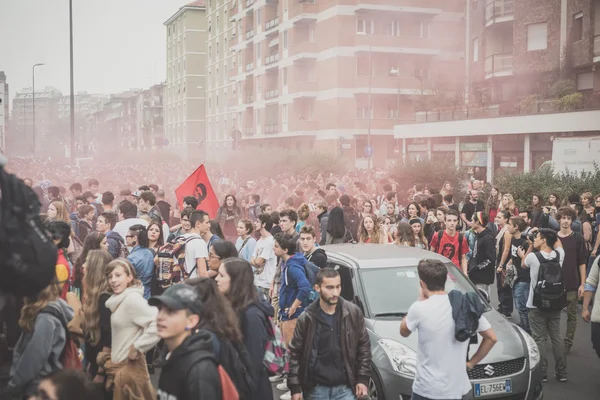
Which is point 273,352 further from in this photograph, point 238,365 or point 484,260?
point 484,260

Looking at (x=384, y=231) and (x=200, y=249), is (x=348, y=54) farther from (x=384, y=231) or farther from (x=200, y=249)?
(x=200, y=249)

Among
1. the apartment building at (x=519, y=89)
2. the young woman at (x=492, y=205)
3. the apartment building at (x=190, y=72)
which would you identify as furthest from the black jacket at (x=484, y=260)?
the apartment building at (x=190, y=72)

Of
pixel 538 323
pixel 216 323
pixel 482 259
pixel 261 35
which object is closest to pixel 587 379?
pixel 538 323

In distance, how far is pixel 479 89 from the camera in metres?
40.7

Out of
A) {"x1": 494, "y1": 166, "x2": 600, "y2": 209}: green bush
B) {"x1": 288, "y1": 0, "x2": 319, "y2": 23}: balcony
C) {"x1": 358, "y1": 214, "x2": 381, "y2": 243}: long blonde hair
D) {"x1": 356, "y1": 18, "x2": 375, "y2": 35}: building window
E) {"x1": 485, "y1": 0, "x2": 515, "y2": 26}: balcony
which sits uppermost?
{"x1": 288, "y1": 0, "x2": 319, "y2": 23}: balcony

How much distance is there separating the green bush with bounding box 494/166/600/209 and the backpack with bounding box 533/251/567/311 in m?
9.17

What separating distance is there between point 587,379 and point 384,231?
4078mm

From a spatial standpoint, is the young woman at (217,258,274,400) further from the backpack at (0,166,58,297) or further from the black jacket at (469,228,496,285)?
the black jacket at (469,228,496,285)

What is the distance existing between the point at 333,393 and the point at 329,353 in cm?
28

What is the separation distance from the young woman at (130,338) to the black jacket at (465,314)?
1.92m

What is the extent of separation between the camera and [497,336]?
6027 millimetres

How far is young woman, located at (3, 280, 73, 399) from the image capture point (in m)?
3.67

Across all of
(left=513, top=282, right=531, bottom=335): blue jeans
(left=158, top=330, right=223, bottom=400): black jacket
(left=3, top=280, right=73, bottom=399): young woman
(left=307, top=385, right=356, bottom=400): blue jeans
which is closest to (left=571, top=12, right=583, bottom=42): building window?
(left=513, top=282, right=531, bottom=335): blue jeans

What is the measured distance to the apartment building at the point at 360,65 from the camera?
44.8 m
